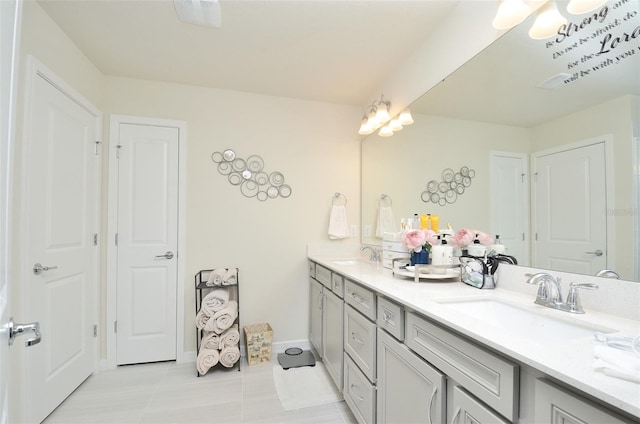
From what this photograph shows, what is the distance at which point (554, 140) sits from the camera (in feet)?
3.92

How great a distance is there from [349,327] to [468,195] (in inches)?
42.8

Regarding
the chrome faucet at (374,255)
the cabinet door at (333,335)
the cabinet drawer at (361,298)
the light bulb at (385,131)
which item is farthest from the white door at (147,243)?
the light bulb at (385,131)

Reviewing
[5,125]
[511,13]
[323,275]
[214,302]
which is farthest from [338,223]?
[5,125]

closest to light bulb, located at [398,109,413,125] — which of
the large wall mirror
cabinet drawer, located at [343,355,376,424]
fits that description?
the large wall mirror

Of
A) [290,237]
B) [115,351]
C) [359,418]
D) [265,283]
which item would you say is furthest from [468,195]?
[115,351]

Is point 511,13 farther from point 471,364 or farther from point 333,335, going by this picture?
point 333,335

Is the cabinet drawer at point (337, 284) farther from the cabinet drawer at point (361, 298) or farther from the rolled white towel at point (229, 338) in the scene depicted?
the rolled white towel at point (229, 338)

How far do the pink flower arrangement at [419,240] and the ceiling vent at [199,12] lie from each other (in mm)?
1750

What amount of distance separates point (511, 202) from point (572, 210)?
28 cm

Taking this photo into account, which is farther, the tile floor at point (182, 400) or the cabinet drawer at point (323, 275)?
the cabinet drawer at point (323, 275)

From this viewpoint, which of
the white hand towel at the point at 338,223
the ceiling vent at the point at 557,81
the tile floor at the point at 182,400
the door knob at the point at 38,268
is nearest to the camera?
the ceiling vent at the point at 557,81

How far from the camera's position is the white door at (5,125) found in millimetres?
553

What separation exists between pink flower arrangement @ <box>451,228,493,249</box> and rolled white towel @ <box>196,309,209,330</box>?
1.95 meters

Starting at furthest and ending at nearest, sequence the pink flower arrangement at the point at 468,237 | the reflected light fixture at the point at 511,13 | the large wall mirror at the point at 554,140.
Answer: the pink flower arrangement at the point at 468,237, the reflected light fixture at the point at 511,13, the large wall mirror at the point at 554,140
